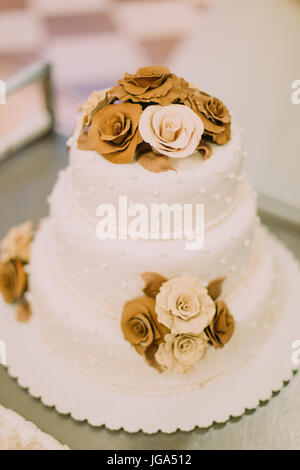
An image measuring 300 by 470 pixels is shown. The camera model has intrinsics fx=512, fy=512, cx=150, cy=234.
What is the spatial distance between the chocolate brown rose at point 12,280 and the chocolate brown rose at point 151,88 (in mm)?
1160

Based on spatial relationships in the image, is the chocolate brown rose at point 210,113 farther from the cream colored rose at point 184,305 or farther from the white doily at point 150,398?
the white doily at point 150,398

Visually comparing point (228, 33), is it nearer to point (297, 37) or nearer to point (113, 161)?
point (297, 37)

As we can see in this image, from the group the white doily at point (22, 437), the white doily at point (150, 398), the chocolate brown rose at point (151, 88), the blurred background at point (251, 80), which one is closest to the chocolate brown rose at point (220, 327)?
the white doily at point (150, 398)

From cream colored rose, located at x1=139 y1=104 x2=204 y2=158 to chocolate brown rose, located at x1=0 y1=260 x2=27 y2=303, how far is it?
1193 millimetres

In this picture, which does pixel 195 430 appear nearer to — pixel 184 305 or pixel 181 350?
pixel 181 350

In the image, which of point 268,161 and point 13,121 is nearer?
point 268,161

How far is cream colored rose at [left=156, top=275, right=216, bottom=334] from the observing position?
216 centimetres

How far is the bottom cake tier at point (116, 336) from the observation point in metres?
2.39

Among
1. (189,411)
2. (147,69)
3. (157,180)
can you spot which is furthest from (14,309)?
(147,69)

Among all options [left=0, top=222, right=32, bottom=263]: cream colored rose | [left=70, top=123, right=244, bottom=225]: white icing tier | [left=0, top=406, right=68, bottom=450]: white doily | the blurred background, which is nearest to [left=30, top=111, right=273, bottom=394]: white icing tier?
[left=70, top=123, right=244, bottom=225]: white icing tier

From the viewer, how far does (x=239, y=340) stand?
2.53m

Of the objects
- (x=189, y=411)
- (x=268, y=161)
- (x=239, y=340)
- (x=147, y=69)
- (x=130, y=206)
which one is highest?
(x=147, y=69)

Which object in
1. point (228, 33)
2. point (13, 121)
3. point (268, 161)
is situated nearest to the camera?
point (268, 161)

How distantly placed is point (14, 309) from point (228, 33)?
2585 mm
